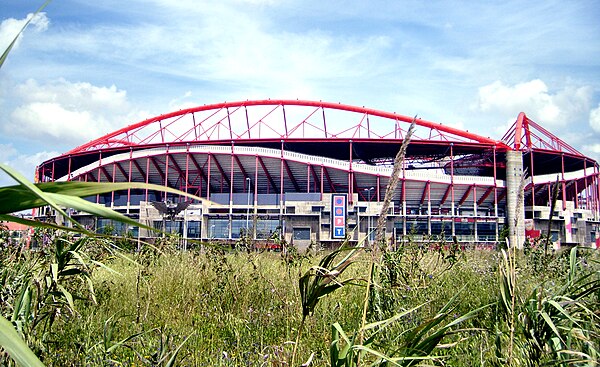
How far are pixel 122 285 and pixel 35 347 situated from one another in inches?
147

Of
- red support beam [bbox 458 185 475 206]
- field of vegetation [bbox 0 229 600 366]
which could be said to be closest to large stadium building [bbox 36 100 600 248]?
red support beam [bbox 458 185 475 206]

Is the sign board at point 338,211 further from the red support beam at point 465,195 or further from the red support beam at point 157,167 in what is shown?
the red support beam at point 157,167

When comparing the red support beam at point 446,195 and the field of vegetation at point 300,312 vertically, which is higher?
the red support beam at point 446,195

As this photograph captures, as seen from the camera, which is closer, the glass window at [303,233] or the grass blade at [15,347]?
the grass blade at [15,347]

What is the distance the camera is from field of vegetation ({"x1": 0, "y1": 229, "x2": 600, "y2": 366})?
188 centimetres

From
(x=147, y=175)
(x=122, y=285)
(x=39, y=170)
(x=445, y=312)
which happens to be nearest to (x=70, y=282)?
(x=122, y=285)

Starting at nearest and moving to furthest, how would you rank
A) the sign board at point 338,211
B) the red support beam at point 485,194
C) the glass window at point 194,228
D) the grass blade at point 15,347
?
the grass blade at point 15,347 → the sign board at point 338,211 → the glass window at point 194,228 → the red support beam at point 485,194

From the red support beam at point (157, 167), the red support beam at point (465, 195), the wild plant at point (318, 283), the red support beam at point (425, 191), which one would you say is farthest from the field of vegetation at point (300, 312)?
the red support beam at point (157, 167)

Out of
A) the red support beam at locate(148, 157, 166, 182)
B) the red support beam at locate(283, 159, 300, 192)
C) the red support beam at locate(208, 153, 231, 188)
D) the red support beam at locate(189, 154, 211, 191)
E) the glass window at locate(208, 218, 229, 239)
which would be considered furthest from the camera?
the red support beam at locate(148, 157, 166, 182)

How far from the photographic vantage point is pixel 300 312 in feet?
14.7

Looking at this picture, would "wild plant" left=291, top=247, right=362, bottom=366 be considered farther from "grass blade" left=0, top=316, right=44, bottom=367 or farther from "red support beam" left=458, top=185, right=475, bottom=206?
"red support beam" left=458, top=185, right=475, bottom=206

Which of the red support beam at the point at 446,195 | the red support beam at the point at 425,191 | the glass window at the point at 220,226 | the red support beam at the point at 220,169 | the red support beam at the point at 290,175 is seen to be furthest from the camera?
the red support beam at the point at 220,169

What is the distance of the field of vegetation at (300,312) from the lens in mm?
1885

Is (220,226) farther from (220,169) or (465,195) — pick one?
(465,195)
